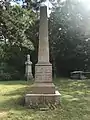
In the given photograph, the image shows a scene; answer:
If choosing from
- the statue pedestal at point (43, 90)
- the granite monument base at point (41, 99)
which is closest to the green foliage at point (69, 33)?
the statue pedestal at point (43, 90)

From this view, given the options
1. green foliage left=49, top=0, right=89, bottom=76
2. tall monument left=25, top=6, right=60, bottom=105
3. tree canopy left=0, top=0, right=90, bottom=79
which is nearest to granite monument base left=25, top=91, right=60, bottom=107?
tall monument left=25, top=6, right=60, bottom=105

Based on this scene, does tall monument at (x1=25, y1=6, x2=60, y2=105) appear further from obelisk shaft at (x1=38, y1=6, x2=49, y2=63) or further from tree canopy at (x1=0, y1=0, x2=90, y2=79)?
tree canopy at (x1=0, y1=0, x2=90, y2=79)

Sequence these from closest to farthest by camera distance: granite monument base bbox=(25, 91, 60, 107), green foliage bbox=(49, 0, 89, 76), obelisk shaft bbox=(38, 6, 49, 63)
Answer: granite monument base bbox=(25, 91, 60, 107) → obelisk shaft bbox=(38, 6, 49, 63) → green foliage bbox=(49, 0, 89, 76)

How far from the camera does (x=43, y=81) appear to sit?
9336 mm

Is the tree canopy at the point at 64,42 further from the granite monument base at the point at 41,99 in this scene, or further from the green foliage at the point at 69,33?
the granite monument base at the point at 41,99

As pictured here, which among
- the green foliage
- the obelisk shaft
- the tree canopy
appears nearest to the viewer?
the obelisk shaft

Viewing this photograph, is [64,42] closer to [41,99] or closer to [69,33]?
[69,33]

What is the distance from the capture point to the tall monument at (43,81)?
891cm

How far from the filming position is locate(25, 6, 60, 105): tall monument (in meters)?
8.91

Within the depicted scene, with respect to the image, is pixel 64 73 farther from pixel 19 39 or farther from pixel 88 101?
pixel 88 101

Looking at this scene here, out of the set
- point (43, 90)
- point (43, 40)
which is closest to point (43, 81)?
point (43, 90)


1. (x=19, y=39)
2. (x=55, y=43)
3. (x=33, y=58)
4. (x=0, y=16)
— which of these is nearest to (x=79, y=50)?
(x=55, y=43)

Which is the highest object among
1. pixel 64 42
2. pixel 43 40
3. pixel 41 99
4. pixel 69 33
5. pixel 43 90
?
pixel 69 33

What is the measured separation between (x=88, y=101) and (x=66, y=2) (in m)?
19.2
